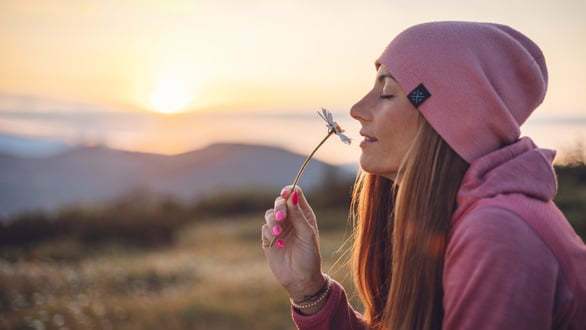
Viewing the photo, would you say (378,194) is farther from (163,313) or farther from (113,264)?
(113,264)

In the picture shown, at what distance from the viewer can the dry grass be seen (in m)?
7.91

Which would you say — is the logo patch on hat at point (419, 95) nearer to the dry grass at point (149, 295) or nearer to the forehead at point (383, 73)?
the forehead at point (383, 73)

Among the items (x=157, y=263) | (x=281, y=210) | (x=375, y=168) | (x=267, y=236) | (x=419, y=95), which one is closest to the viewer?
(x=419, y=95)

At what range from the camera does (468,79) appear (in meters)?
2.49

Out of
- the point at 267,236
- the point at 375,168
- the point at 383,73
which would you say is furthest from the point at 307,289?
the point at 383,73

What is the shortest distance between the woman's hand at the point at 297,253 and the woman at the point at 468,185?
0.54ft

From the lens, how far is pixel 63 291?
9.27 meters

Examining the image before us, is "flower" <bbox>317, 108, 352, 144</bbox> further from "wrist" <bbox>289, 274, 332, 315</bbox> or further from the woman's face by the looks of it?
"wrist" <bbox>289, 274, 332, 315</bbox>

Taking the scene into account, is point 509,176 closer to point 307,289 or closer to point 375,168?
point 375,168

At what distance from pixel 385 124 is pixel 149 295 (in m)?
7.63

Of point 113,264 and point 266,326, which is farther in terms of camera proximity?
point 113,264

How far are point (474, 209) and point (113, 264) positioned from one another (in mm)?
10330

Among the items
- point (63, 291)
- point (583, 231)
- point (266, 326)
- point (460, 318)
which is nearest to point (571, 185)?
point (583, 231)

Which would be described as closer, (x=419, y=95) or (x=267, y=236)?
(x=419, y=95)
